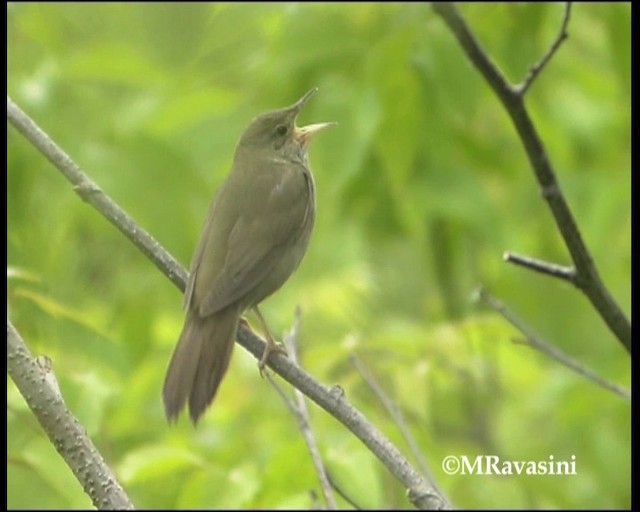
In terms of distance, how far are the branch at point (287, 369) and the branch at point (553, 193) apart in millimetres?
701

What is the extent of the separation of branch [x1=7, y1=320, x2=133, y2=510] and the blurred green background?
103 cm

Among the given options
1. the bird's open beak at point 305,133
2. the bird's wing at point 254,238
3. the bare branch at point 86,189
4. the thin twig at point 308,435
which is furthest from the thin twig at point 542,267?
the bird's open beak at point 305,133

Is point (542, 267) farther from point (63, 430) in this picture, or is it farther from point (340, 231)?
point (340, 231)

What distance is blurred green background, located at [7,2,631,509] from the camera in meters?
4.09

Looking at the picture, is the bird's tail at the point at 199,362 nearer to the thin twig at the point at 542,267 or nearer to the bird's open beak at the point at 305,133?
the thin twig at the point at 542,267

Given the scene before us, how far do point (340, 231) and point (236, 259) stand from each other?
292cm

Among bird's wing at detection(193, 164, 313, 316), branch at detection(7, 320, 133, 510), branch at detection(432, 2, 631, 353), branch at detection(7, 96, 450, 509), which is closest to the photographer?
branch at detection(7, 320, 133, 510)

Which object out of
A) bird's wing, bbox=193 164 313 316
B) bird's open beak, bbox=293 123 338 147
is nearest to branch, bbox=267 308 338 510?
bird's wing, bbox=193 164 313 316

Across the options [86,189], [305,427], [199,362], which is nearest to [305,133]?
[199,362]

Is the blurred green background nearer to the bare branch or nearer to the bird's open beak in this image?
the bird's open beak

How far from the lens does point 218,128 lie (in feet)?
17.4

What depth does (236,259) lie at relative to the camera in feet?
12.2

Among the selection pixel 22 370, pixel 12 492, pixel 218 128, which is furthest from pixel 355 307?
pixel 22 370

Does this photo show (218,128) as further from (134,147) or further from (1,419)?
(1,419)
